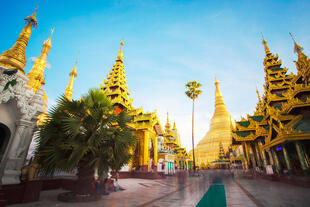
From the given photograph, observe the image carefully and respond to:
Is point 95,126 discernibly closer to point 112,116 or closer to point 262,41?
point 112,116

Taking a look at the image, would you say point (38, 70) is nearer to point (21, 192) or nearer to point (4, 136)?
point (4, 136)

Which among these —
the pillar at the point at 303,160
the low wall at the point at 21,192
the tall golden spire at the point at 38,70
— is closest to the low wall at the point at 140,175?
the low wall at the point at 21,192

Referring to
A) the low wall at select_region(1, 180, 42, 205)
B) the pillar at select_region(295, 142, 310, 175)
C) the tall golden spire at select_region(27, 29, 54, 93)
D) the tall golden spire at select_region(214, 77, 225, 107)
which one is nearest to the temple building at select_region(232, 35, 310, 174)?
the pillar at select_region(295, 142, 310, 175)

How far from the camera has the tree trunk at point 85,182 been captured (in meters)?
6.50

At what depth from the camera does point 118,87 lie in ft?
80.9

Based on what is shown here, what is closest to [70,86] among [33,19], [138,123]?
[138,123]

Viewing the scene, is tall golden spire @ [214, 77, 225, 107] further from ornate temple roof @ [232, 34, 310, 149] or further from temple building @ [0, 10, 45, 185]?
temple building @ [0, 10, 45, 185]

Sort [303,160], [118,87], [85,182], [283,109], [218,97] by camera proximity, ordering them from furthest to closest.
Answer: [218,97] → [118,87] → [283,109] → [303,160] → [85,182]

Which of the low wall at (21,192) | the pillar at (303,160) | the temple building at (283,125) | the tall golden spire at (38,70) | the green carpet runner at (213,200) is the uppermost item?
the tall golden spire at (38,70)

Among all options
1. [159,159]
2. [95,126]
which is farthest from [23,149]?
[159,159]

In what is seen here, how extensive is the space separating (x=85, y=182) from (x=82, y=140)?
1791 millimetres

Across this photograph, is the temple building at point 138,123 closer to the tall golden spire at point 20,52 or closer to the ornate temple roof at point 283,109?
the tall golden spire at point 20,52

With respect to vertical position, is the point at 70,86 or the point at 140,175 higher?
the point at 70,86

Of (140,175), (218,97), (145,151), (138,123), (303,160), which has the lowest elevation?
(140,175)
